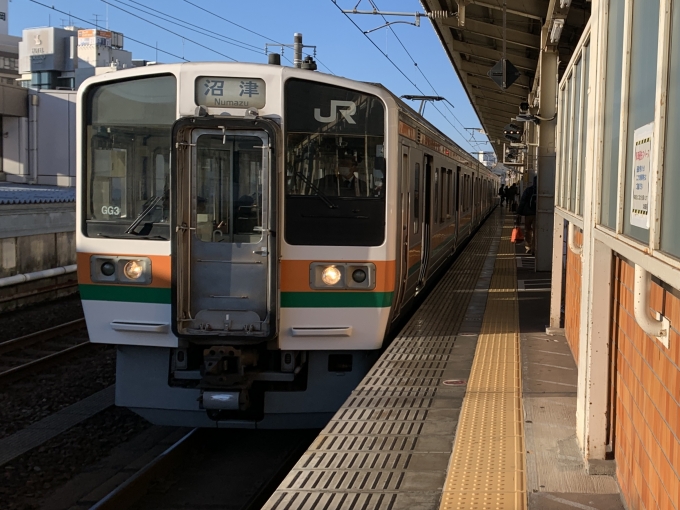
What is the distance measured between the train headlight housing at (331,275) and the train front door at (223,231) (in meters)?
0.40

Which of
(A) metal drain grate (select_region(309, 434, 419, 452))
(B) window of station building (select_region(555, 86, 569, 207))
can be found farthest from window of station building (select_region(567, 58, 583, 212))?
(A) metal drain grate (select_region(309, 434, 419, 452))

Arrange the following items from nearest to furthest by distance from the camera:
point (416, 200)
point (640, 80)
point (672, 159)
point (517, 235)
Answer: point (672, 159), point (640, 80), point (416, 200), point (517, 235)

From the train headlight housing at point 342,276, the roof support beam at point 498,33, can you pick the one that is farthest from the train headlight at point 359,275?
the roof support beam at point 498,33

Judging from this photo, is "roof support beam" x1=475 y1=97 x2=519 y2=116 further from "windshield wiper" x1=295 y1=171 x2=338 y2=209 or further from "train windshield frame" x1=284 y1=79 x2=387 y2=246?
"windshield wiper" x1=295 y1=171 x2=338 y2=209

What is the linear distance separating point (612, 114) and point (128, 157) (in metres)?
3.41

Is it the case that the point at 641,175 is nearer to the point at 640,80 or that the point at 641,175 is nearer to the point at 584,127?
the point at 640,80

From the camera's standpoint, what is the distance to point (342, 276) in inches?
219

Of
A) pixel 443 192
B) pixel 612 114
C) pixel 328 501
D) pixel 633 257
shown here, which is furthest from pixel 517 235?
pixel 633 257

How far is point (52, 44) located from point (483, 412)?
53.9 meters

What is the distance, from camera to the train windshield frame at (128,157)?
18.1 ft

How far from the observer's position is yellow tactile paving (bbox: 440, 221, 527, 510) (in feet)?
11.2

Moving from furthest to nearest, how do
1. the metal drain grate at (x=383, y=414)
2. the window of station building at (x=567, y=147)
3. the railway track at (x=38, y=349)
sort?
the railway track at (x=38, y=349)
the window of station building at (x=567, y=147)
the metal drain grate at (x=383, y=414)

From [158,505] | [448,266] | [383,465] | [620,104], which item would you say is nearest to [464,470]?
[383,465]

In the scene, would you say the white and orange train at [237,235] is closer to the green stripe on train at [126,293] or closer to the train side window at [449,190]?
the green stripe on train at [126,293]
